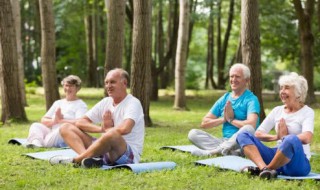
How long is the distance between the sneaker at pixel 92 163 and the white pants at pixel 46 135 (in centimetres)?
228

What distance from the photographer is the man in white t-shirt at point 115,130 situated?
6.78 meters

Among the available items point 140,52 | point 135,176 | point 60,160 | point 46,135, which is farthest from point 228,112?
point 140,52

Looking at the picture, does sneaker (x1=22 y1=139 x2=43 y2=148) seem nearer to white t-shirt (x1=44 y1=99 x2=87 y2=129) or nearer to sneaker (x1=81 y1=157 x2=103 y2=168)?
white t-shirt (x1=44 y1=99 x2=87 y2=129)

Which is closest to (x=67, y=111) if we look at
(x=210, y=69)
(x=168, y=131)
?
(x=168, y=131)

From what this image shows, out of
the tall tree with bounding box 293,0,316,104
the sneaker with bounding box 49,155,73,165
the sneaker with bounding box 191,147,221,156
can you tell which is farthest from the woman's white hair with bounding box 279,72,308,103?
the tall tree with bounding box 293,0,316,104

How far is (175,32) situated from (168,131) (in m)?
11.8

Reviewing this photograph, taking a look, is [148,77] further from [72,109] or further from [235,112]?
[235,112]

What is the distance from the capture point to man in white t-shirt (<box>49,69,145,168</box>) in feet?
22.2

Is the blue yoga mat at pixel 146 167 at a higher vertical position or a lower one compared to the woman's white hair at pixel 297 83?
lower

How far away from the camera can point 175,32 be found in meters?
23.4

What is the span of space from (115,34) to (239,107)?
615 cm

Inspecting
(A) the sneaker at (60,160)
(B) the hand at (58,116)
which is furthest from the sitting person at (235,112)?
(B) the hand at (58,116)

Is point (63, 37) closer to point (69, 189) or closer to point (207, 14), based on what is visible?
point (207, 14)

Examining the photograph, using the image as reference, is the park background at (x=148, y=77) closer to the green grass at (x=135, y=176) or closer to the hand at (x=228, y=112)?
the green grass at (x=135, y=176)
